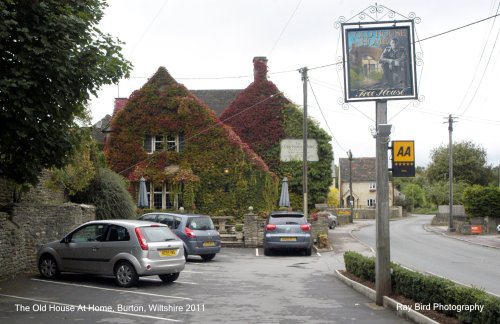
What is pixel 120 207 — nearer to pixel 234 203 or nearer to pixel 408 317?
pixel 234 203

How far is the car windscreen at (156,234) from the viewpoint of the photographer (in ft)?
43.8

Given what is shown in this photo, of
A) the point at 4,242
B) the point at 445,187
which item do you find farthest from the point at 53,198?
the point at 445,187

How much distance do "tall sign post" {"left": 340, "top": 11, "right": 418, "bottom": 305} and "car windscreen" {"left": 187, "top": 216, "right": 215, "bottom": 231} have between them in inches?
399

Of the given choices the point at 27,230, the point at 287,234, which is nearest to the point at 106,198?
the point at 287,234

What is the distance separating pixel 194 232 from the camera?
66.2ft

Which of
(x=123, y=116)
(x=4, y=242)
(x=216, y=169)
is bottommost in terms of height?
(x=4, y=242)

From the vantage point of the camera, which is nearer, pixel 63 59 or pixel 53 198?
pixel 63 59

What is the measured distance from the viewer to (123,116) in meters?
34.5

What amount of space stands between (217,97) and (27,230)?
Answer: 28577 mm

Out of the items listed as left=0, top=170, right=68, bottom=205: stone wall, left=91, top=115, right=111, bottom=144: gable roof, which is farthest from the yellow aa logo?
left=91, top=115, right=111, bottom=144: gable roof

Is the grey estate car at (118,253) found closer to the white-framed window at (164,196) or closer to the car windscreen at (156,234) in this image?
the car windscreen at (156,234)

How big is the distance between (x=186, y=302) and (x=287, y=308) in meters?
2.05

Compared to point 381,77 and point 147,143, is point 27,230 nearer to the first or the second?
point 381,77

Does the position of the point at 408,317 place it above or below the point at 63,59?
below
